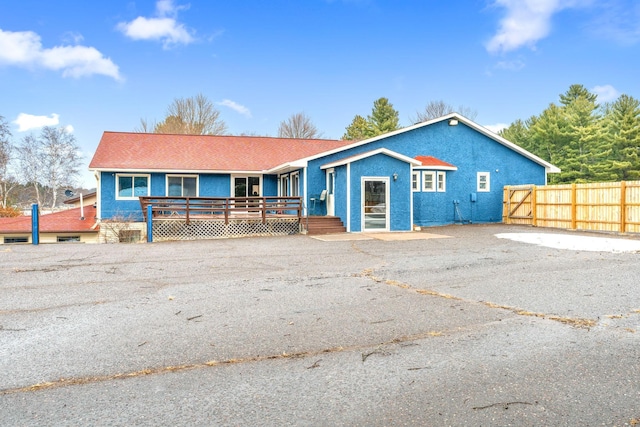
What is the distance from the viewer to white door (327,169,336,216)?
18.0 meters

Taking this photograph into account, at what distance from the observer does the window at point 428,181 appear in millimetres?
20219

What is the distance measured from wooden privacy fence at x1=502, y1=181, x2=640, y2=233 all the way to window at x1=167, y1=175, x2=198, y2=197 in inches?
613

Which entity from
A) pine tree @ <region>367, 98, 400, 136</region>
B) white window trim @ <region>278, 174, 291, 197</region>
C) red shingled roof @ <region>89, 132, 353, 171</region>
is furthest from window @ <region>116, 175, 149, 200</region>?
pine tree @ <region>367, 98, 400, 136</region>

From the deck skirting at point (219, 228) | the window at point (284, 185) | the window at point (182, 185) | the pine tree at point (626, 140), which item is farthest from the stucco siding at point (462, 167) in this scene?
the pine tree at point (626, 140)

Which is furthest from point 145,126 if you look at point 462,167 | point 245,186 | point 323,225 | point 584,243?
point 584,243

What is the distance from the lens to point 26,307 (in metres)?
5.59

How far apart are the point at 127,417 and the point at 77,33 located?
29.4 meters

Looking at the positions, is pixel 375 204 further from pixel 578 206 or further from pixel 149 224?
pixel 149 224

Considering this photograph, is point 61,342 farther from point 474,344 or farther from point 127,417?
point 474,344

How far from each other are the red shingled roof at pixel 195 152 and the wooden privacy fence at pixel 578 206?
37.1 ft

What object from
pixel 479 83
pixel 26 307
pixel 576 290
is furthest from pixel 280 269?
pixel 479 83

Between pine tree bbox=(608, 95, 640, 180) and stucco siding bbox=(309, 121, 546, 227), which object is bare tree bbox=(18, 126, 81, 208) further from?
pine tree bbox=(608, 95, 640, 180)

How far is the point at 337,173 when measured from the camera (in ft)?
58.1

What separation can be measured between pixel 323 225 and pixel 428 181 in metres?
6.17
